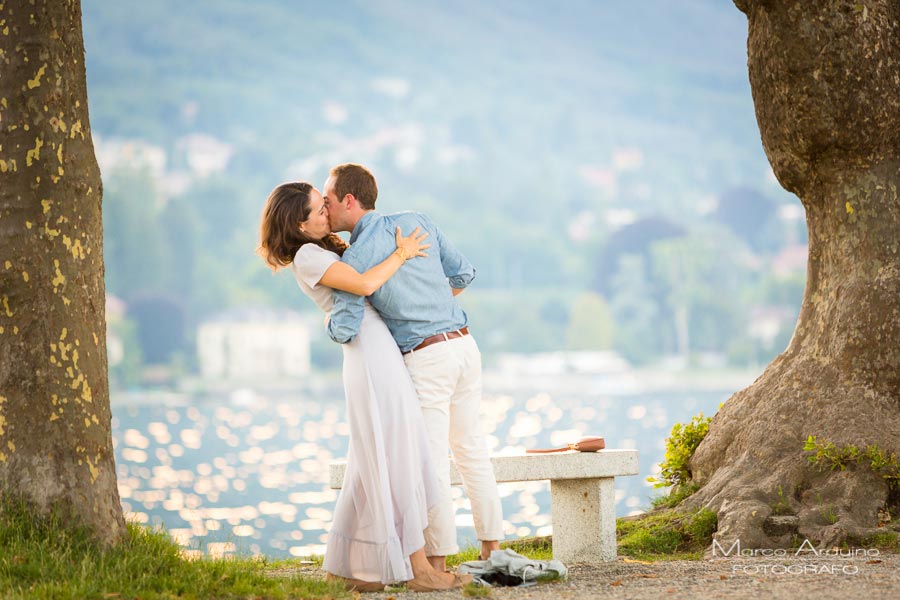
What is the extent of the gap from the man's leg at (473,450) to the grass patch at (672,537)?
5.40 feet

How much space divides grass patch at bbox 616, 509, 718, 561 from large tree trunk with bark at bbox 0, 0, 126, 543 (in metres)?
3.44

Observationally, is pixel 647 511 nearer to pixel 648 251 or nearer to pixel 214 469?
pixel 214 469

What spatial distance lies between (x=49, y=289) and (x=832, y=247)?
17.1ft

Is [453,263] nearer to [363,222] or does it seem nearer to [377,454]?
[363,222]

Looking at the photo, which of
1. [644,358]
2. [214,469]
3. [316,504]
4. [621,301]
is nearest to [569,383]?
[644,358]

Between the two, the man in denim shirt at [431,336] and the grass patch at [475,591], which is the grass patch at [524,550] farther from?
the grass patch at [475,591]

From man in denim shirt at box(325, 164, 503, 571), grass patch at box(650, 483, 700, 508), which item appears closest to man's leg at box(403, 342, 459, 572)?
man in denim shirt at box(325, 164, 503, 571)

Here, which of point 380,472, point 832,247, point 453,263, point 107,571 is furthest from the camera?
point 832,247

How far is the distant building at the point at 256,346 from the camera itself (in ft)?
410

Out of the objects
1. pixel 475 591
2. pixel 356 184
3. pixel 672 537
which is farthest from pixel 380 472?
pixel 672 537

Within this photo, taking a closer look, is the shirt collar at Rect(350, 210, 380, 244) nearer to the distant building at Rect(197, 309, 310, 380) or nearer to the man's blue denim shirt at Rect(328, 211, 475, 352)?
the man's blue denim shirt at Rect(328, 211, 475, 352)

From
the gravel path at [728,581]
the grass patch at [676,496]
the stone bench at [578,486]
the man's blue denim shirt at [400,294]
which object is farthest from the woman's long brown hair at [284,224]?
the grass patch at [676,496]

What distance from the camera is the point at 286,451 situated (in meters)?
53.5

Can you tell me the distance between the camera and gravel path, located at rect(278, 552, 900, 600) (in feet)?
17.4
